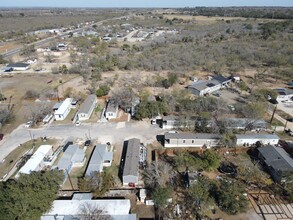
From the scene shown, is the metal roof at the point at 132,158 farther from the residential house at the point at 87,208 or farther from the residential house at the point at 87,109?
the residential house at the point at 87,109

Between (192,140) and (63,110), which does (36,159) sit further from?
(192,140)

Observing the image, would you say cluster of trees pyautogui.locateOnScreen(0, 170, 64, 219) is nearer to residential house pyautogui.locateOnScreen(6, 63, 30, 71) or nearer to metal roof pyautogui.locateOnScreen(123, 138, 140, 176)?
metal roof pyautogui.locateOnScreen(123, 138, 140, 176)

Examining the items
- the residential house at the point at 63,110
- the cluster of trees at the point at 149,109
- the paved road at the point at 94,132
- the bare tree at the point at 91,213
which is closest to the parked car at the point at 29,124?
the paved road at the point at 94,132

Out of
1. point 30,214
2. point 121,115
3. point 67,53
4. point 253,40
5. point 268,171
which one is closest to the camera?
point 30,214

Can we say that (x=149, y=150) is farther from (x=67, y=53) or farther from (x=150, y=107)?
A: (x=67, y=53)

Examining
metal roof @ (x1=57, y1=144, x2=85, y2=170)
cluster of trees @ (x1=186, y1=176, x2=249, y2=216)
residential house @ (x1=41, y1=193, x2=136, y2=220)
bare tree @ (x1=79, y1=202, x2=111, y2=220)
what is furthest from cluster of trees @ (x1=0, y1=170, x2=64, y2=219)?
cluster of trees @ (x1=186, y1=176, x2=249, y2=216)

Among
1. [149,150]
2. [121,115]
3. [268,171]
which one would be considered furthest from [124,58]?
[268,171]
